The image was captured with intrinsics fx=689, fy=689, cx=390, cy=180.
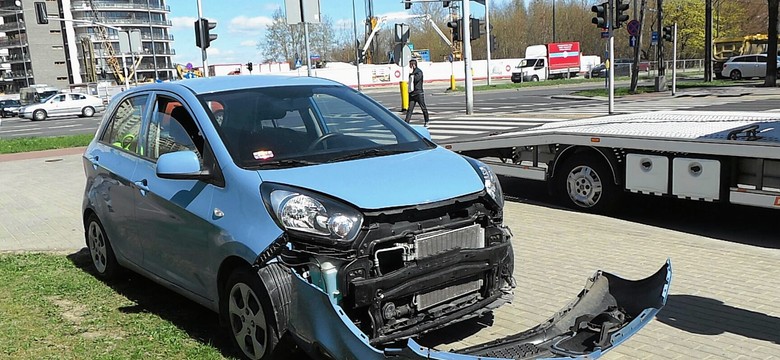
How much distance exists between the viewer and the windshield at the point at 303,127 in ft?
14.0

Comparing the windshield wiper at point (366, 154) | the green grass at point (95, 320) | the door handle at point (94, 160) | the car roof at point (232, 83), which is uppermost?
the car roof at point (232, 83)

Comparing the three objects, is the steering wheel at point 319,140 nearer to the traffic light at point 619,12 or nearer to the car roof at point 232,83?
the car roof at point 232,83

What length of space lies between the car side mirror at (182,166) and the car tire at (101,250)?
1.93 meters

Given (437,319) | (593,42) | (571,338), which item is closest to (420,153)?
(437,319)

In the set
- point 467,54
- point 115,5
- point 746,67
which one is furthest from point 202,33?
point 115,5

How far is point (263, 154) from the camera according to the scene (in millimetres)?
4227

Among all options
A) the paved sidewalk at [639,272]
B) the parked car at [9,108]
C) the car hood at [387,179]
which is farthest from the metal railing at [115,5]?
the car hood at [387,179]

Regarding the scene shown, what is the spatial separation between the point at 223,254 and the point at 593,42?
105m

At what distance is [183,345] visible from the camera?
4496 mm

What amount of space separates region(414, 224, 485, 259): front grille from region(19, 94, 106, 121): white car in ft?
141

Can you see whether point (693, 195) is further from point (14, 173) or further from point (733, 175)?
point (14, 173)

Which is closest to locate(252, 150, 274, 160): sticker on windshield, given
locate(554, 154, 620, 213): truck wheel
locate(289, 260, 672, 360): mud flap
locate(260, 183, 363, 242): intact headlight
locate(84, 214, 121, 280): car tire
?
locate(260, 183, 363, 242): intact headlight

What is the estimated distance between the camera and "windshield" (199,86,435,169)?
4.27 metres

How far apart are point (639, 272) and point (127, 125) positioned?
14.6 ft
